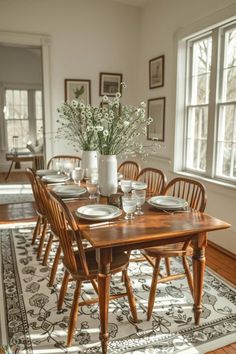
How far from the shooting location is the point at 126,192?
89.3 inches

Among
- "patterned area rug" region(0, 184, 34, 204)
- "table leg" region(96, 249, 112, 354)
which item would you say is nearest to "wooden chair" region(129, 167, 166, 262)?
"table leg" region(96, 249, 112, 354)

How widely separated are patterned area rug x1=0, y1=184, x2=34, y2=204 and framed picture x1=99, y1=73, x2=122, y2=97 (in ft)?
6.69

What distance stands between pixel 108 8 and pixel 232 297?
14.2 feet

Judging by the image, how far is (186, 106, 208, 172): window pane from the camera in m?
3.75

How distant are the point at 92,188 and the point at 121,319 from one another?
0.92 m

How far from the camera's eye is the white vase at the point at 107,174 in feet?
7.64

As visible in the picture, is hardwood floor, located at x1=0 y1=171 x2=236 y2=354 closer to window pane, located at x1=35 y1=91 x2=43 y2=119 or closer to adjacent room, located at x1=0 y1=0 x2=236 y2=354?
adjacent room, located at x1=0 y1=0 x2=236 y2=354

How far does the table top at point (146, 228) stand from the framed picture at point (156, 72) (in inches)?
114

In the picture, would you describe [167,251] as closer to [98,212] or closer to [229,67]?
[98,212]

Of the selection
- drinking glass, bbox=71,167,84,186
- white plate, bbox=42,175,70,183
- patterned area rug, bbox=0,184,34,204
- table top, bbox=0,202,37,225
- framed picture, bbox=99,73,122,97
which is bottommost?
table top, bbox=0,202,37,225

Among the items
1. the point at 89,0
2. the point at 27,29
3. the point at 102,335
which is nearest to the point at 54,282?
the point at 102,335

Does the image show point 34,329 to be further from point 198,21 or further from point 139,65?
point 139,65

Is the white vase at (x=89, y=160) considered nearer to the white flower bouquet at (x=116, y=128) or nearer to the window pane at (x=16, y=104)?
the white flower bouquet at (x=116, y=128)

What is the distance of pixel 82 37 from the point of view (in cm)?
470
